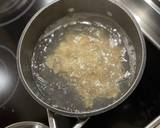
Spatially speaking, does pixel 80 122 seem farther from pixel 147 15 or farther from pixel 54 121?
pixel 147 15

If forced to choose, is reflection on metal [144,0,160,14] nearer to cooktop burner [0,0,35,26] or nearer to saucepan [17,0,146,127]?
saucepan [17,0,146,127]

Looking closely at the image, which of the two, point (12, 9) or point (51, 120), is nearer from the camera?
point (51, 120)

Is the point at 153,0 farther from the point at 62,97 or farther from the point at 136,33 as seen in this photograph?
the point at 62,97

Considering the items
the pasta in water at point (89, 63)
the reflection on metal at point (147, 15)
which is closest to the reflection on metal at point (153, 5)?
the reflection on metal at point (147, 15)

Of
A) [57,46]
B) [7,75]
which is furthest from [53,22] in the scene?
[7,75]

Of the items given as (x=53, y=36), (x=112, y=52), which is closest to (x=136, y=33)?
(x=112, y=52)

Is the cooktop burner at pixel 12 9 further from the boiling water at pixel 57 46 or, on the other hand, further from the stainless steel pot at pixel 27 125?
the stainless steel pot at pixel 27 125
